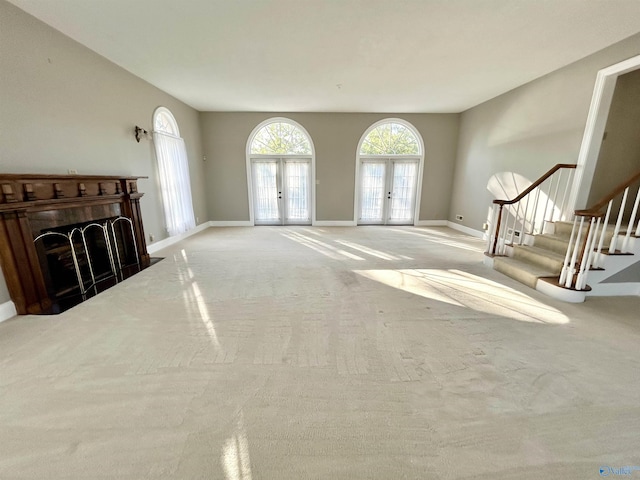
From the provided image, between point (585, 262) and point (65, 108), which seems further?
point (65, 108)

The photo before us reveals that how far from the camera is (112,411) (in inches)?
56.7

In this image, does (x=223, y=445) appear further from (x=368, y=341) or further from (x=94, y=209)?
(x=94, y=209)

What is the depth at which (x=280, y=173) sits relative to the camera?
6977 mm

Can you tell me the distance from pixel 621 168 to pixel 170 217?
760cm

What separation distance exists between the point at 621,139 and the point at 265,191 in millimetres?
6863

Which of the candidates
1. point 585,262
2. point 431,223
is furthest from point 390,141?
point 585,262

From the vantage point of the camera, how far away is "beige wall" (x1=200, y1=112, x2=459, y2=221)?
21.7ft

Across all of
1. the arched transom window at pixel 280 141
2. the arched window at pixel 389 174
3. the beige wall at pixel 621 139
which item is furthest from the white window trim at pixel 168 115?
the beige wall at pixel 621 139

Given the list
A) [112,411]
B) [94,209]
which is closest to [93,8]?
[94,209]

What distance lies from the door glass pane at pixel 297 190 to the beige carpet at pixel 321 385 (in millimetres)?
4429

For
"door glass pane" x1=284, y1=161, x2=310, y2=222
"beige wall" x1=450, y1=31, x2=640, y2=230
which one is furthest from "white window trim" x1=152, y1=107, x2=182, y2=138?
"beige wall" x1=450, y1=31, x2=640, y2=230

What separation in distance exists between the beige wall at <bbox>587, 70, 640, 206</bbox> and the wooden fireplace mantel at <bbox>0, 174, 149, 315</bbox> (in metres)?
6.93

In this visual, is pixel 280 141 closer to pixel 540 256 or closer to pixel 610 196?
pixel 540 256

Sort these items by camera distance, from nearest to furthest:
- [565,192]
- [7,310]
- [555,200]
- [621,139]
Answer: [7,310], [621,139], [565,192], [555,200]
